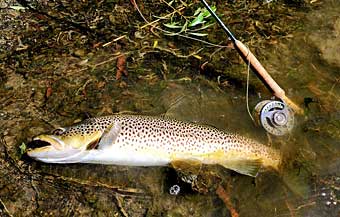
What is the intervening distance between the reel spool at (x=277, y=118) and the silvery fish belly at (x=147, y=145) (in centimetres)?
27

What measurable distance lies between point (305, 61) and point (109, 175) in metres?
2.21

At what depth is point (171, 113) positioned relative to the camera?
170 inches

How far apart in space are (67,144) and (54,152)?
11 cm

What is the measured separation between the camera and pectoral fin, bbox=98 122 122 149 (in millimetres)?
3785

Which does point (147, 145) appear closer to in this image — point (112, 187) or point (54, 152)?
point (112, 187)

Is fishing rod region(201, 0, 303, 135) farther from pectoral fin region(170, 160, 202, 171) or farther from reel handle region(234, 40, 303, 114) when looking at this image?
pectoral fin region(170, 160, 202, 171)

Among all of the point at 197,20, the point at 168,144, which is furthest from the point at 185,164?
the point at 197,20

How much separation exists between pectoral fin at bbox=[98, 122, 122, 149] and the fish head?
32 millimetres

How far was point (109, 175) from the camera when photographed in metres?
3.96

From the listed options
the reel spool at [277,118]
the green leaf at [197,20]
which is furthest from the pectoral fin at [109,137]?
the green leaf at [197,20]

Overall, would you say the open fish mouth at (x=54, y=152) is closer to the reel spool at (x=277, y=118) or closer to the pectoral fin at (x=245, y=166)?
the pectoral fin at (x=245, y=166)

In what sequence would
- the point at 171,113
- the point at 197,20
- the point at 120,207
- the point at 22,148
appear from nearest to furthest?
the point at 120,207 < the point at 22,148 < the point at 171,113 < the point at 197,20

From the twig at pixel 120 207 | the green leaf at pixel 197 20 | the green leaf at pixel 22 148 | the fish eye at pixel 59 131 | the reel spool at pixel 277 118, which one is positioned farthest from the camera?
the green leaf at pixel 197 20

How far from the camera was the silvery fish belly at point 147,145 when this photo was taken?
378 centimetres
